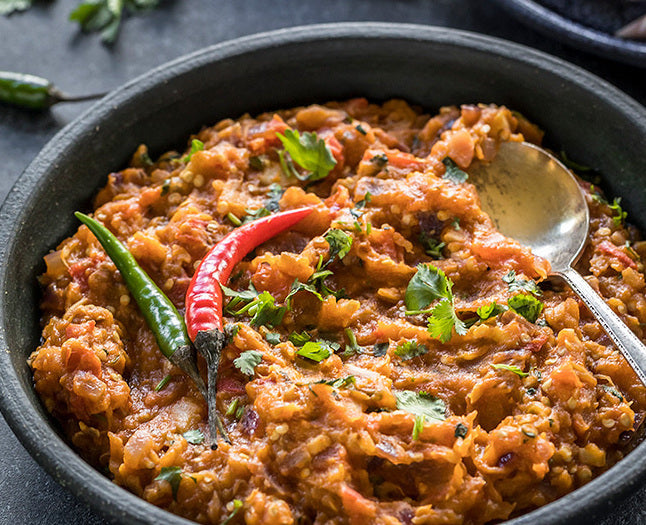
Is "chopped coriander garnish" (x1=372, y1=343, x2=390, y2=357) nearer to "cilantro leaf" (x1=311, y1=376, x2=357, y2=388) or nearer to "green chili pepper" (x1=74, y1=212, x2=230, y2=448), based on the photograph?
"cilantro leaf" (x1=311, y1=376, x2=357, y2=388)

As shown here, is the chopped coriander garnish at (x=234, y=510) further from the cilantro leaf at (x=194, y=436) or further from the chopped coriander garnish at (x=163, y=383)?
the chopped coriander garnish at (x=163, y=383)

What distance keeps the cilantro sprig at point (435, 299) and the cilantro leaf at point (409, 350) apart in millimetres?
103

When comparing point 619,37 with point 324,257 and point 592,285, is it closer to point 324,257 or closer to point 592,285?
point 592,285

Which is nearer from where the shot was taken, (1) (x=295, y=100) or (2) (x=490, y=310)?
(2) (x=490, y=310)

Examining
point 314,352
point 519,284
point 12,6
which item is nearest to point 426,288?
point 519,284

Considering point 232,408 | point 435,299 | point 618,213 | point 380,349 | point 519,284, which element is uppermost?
point 618,213

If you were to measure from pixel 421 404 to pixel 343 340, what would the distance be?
2.02 ft

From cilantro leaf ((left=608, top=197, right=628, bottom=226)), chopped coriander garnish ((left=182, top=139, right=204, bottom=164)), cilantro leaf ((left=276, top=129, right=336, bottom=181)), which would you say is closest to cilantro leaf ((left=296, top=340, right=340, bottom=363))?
cilantro leaf ((left=276, top=129, right=336, bottom=181))

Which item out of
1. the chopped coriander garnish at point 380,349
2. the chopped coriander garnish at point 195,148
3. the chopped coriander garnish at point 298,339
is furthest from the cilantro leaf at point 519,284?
the chopped coriander garnish at point 195,148

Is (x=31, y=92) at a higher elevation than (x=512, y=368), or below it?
below

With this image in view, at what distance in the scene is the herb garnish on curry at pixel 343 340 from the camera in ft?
12.5

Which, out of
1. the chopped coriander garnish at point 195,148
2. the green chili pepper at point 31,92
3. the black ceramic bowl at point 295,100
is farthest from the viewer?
the green chili pepper at point 31,92

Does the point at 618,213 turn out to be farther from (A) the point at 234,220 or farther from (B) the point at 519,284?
(A) the point at 234,220

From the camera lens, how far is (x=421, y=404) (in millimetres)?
4047
